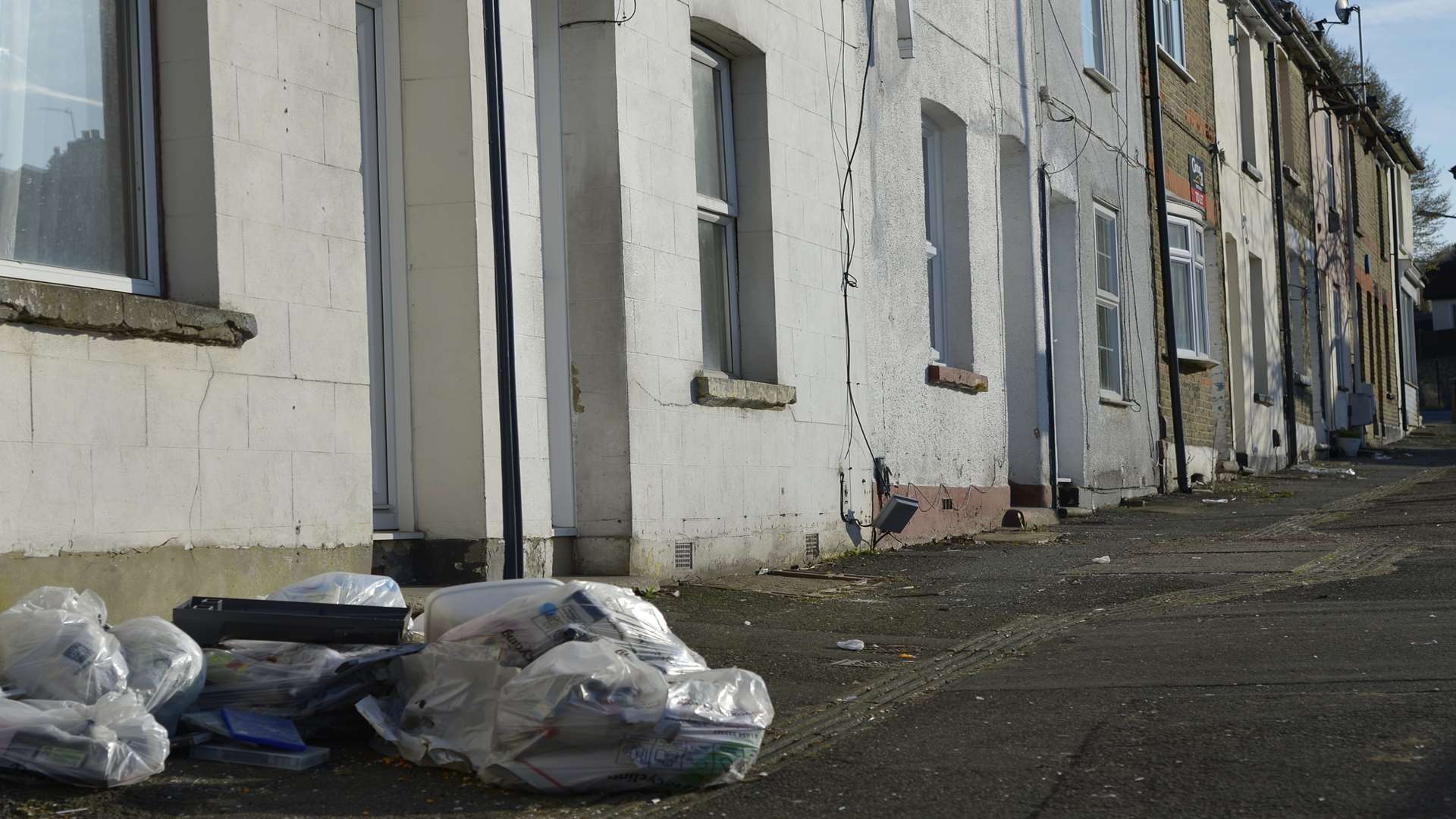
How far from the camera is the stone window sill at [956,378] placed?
1134 cm

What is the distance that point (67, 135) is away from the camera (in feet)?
17.3

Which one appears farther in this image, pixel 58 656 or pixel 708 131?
pixel 708 131

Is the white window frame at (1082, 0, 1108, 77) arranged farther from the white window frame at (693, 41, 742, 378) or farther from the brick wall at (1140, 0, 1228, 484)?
the white window frame at (693, 41, 742, 378)

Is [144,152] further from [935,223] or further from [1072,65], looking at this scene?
[1072,65]

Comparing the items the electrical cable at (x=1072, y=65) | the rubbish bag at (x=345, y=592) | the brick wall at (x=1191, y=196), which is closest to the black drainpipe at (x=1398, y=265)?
the brick wall at (x=1191, y=196)

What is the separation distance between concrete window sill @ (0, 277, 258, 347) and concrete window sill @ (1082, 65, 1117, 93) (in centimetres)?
1148

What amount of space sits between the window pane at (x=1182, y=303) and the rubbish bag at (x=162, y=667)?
15180 millimetres

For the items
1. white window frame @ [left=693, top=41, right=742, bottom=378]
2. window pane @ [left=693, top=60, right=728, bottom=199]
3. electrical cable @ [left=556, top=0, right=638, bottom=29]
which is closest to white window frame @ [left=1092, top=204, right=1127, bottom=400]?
white window frame @ [left=693, top=41, right=742, bottom=378]

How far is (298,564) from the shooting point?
19.0 ft

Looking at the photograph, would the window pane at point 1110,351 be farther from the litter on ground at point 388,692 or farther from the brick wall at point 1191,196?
the litter on ground at point 388,692

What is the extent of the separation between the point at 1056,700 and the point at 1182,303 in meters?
13.8

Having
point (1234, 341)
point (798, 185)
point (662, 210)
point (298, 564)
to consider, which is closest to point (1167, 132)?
point (1234, 341)

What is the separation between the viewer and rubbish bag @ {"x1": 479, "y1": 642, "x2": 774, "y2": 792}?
3.69 metres

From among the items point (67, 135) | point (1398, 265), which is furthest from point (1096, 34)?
point (1398, 265)
